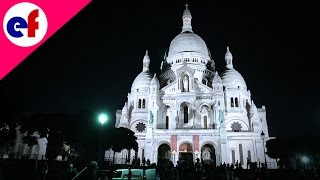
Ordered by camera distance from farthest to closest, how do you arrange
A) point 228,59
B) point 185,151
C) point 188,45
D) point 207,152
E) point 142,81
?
point 228,59 < point 188,45 < point 142,81 < point 207,152 < point 185,151

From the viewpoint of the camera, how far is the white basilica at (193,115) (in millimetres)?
42125

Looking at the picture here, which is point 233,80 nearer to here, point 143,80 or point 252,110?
point 252,110

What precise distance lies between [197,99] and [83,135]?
22944mm

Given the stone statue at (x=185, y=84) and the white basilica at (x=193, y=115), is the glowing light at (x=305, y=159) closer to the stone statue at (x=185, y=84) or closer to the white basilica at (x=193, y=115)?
the white basilica at (x=193, y=115)

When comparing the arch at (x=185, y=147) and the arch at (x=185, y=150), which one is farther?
the arch at (x=185, y=147)

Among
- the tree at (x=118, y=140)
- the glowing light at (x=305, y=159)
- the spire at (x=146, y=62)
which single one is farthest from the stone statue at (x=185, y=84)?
the glowing light at (x=305, y=159)

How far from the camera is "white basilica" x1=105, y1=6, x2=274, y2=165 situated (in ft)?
138

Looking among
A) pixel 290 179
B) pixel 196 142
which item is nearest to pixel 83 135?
pixel 196 142

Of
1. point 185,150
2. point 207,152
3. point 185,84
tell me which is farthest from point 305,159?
point 185,84

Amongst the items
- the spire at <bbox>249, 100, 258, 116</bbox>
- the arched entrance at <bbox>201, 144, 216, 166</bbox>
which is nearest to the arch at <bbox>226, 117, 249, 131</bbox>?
the spire at <bbox>249, 100, 258, 116</bbox>

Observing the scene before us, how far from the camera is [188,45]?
61906mm

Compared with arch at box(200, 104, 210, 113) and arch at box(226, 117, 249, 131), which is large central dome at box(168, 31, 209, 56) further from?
arch at box(226, 117, 249, 131)

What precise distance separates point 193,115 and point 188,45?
859 inches

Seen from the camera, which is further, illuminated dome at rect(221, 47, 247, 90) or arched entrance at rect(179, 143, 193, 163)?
illuminated dome at rect(221, 47, 247, 90)
